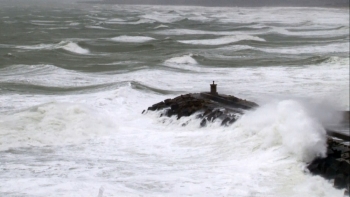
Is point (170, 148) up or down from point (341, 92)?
down

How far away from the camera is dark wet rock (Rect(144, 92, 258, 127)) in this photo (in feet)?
37.9

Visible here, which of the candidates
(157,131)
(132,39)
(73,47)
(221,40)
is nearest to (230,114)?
(157,131)

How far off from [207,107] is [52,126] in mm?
3045

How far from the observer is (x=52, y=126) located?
11.9 meters

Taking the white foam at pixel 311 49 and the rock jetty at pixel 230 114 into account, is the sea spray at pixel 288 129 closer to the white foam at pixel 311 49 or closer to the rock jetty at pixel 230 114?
the rock jetty at pixel 230 114

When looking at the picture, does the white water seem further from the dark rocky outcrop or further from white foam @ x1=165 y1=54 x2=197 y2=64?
white foam @ x1=165 y1=54 x2=197 y2=64

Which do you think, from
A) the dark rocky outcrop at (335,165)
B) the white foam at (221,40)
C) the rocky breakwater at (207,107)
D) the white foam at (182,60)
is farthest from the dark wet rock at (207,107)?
the white foam at (221,40)

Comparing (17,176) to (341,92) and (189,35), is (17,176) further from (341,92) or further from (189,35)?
(189,35)

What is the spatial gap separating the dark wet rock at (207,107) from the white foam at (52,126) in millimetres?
1305

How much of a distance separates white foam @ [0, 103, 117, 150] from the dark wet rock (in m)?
1.31

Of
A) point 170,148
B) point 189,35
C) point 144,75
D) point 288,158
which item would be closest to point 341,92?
point 288,158

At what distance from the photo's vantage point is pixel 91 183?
8.39 metres

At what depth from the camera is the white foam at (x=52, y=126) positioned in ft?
36.8

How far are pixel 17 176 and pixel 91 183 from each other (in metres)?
1.20
